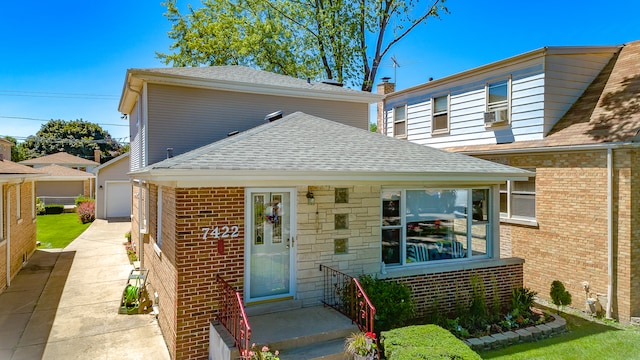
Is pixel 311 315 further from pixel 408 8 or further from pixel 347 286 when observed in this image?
pixel 408 8

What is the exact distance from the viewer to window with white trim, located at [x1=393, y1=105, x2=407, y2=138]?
1517 cm

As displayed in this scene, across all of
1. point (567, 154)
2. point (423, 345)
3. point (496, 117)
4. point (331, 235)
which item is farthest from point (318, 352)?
point (496, 117)

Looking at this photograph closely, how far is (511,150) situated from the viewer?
1038 cm

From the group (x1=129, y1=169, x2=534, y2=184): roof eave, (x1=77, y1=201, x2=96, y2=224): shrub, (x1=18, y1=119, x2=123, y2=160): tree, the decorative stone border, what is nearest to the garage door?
(x1=77, y1=201, x2=96, y2=224): shrub

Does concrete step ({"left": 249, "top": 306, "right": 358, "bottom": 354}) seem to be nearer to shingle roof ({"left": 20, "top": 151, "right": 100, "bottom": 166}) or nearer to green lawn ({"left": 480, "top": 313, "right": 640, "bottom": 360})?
green lawn ({"left": 480, "top": 313, "right": 640, "bottom": 360})

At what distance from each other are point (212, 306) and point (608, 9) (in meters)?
17.4

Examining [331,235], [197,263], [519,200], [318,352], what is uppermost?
Answer: [519,200]

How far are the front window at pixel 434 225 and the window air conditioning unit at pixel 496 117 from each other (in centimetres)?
369

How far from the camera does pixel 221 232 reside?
6059 mm

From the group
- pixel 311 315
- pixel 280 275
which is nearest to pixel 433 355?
pixel 311 315

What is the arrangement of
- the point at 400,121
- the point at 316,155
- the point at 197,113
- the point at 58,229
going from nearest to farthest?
the point at 316,155 → the point at 197,113 → the point at 400,121 → the point at 58,229

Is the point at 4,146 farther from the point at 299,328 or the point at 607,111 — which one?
the point at 607,111

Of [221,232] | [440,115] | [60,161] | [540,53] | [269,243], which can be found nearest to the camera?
[221,232]

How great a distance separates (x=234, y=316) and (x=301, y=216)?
2048 mm
